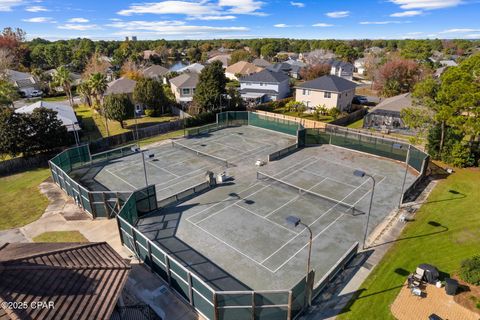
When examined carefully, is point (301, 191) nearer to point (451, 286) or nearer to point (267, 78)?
point (451, 286)

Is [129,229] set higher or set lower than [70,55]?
lower

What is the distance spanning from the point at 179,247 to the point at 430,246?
17.6m

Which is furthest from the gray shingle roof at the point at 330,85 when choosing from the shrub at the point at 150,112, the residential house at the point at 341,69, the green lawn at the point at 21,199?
the residential house at the point at 341,69

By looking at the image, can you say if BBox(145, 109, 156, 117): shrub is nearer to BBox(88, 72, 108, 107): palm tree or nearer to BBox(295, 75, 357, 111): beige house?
BBox(88, 72, 108, 107): palm tree

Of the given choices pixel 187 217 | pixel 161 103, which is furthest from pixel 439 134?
pixel 161 103

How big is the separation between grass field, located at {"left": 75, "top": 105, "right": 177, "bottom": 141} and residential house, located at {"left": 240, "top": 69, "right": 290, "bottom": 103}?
2007 cm

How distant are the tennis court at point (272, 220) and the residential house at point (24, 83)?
70.1 m

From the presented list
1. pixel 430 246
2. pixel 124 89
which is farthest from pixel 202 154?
pixel 124 89

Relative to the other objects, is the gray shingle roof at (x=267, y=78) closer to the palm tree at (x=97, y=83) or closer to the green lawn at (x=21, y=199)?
the palm tree at (x=97, y=83)

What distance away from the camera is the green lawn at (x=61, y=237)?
73.7 ft

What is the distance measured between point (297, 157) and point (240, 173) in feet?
29.0

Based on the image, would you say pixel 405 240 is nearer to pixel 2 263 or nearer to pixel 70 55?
pixel 2 263

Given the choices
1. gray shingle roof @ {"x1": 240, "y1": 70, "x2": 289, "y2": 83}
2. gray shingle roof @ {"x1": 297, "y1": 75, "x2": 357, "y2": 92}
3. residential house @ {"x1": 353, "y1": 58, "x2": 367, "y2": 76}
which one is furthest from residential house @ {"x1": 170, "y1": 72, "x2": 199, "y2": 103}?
residential house @ {"x1": 353, "y1": 58, "x2": 367, "y2": 76}

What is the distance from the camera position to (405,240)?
21.6m
